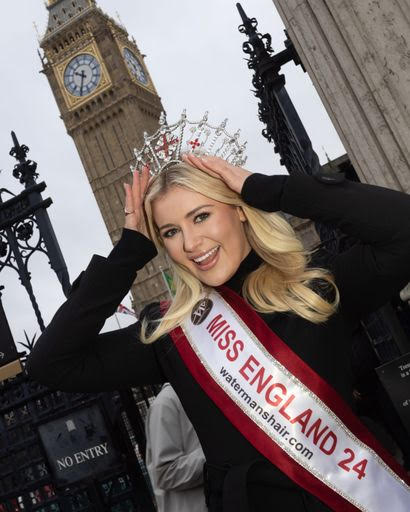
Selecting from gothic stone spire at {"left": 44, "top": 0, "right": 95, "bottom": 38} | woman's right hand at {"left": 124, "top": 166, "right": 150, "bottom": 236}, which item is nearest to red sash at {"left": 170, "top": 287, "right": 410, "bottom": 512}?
woman's right hand at {"left": 124, "top": 166, "right": 150, "bottom": 236}

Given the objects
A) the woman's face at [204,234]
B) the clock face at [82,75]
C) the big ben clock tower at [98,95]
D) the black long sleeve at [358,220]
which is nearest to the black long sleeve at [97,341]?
the woman's face at [204,234]

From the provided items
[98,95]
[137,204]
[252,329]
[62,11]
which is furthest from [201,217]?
[62,11]

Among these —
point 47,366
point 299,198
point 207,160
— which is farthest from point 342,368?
point 47,366

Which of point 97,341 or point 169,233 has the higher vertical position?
point 169,233

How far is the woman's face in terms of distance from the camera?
157 cm

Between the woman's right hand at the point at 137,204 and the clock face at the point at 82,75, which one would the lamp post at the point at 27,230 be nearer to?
the woman's right hand at the point at 137,204

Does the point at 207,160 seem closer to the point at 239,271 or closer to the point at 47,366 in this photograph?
the point at 239,271

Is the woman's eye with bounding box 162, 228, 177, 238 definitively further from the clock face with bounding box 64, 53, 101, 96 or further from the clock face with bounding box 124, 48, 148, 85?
the clock face with bounding box 124, 48, 148, 85

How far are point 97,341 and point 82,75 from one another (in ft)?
148

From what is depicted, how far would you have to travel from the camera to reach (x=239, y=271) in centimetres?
164

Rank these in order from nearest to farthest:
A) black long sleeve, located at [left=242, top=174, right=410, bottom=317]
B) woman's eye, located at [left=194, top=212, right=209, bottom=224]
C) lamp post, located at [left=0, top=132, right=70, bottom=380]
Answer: black long sleeve, located at [left=242, top=174, right=410, bottom=317]
woman's eye, located at [left=194, top=212, right=209, bottom=224]
lamp post, located at [left=0, top=132, right=70, bottom=380]

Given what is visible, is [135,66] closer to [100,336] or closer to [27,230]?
[27,230]

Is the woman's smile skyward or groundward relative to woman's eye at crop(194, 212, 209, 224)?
groundward

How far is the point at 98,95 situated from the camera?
142 ft
